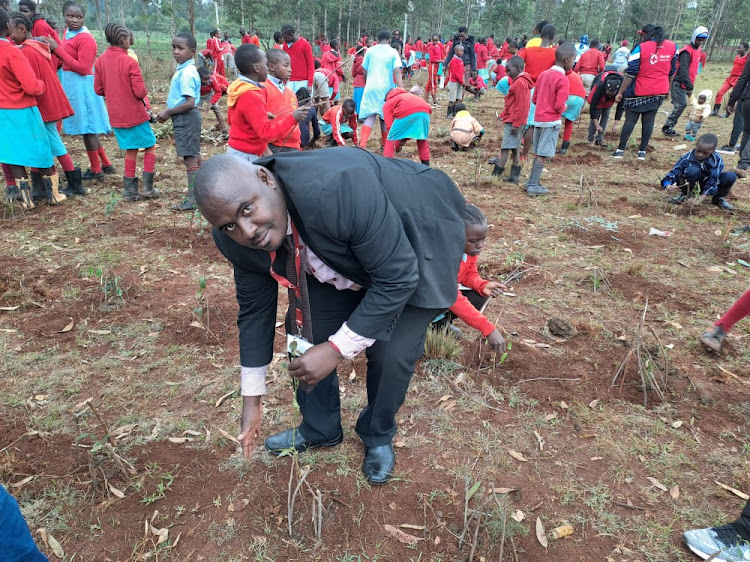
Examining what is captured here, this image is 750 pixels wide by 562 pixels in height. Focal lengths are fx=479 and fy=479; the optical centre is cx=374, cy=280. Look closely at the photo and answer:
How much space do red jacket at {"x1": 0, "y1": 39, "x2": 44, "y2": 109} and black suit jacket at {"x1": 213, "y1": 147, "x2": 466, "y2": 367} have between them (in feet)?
14.8

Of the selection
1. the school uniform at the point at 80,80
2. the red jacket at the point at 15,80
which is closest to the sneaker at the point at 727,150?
the school uniform at the point at 80,80

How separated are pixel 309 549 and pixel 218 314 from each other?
6.56 ft

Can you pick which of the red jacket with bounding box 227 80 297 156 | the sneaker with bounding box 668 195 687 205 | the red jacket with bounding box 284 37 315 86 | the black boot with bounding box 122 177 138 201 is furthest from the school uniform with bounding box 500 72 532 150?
the black boot with bounding box 122 177 138 201

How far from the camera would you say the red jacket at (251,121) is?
4.21 metres

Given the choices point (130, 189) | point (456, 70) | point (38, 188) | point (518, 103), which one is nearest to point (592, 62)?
point (456, 70)

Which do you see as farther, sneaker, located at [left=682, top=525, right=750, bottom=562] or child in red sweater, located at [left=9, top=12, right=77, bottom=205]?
child in red sweater, located at [left=9, top=12, right=77, bottom=205]

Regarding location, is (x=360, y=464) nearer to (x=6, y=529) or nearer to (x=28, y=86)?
(x=6, y=529)

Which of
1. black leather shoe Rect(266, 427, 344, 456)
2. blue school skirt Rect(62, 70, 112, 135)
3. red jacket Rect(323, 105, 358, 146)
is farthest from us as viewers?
red jacket Rect(323, 105, 358, 146)

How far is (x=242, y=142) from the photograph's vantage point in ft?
14.7

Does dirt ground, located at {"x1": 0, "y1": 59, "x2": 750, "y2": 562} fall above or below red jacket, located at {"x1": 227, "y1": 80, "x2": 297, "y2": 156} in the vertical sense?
below

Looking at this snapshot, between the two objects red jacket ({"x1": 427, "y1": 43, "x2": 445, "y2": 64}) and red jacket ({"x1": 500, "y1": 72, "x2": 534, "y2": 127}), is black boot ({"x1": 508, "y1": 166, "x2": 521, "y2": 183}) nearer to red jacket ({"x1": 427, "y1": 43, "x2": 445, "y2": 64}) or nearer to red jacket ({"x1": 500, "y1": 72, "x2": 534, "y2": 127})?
red jacket ({"x1": 500, "y1": 72, "x2": 534, "y2": 127})

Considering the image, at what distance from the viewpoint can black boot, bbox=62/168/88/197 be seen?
5770 millimetres

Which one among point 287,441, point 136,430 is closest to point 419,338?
point 287,441

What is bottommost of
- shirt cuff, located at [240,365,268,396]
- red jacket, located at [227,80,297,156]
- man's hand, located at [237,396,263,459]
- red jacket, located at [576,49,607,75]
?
man's hand, located at [237,396,263,459]
